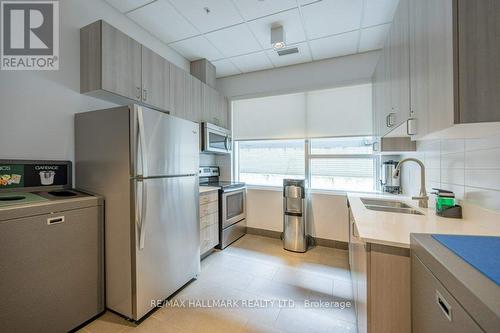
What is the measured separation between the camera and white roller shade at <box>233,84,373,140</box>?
293 centimetres

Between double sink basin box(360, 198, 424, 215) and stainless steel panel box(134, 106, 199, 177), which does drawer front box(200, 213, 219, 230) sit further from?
double sink basin box(360, 198, 424, 215)

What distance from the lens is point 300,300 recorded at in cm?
188

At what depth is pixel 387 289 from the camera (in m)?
1.00

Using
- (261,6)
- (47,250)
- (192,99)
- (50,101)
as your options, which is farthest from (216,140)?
(47,250)

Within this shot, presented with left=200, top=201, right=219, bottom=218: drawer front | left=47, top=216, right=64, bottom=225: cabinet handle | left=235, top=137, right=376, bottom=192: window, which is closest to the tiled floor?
left=200, top=201, right=219, bottom=218: drawer front

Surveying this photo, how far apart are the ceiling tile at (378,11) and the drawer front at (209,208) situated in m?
2.85

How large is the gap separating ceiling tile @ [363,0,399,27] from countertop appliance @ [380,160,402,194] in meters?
1.64

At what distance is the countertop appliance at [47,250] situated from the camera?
1210 millimetres

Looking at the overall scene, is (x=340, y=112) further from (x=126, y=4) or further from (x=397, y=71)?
(x=126, y=4)

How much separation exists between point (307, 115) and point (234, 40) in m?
1.50

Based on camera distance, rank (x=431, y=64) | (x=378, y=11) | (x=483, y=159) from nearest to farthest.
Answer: (x=431, y=64) → (x=483, y=159) → (x=378, y=11)

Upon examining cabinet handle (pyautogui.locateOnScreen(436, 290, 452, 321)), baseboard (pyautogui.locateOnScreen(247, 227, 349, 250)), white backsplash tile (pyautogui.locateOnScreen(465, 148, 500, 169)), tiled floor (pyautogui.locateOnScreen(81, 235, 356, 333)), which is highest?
white backsplash tile (pyautogui.locateOnScreen(465, 148, 500, 169))

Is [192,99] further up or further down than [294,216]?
further up

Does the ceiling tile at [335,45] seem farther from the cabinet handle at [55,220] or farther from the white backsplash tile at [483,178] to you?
the cabinet handle at [55,220]
